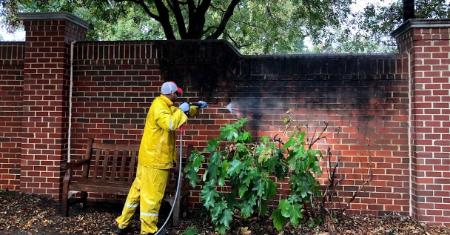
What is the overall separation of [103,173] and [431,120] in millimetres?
4457

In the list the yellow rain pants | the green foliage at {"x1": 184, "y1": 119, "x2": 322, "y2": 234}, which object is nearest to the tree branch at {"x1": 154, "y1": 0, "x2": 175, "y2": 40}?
the green foliage at {"x1": 184, "y1": 119, "x2": 322, "y2": 234}

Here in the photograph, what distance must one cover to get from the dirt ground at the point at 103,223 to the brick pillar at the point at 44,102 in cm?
33

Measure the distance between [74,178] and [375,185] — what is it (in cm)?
438

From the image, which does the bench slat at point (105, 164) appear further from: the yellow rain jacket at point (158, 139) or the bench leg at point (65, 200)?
the yellow rain jacket at point (158, 139)

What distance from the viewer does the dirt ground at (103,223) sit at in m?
5.13

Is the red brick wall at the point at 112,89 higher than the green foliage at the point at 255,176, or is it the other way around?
the red brick wall at the point at 112,89

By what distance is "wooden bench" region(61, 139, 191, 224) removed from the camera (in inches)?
215

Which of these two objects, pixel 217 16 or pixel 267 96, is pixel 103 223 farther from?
pixel 217 16

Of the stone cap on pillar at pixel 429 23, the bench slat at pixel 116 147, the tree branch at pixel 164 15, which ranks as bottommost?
the bench slat at pixel 116 147

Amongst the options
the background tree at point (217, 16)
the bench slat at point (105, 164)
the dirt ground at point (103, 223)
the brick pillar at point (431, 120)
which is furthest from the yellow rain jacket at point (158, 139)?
the background tree at point (217, 16)

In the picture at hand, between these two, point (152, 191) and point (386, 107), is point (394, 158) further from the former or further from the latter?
point (152, 191)

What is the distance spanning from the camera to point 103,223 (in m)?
5.49

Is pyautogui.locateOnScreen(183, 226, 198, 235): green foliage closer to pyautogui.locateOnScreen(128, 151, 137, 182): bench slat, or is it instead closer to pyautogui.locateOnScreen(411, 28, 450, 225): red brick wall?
pyautogui.locateOnScreen(128, 151, 137, 182): bench slat

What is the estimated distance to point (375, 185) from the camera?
226 inches
